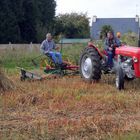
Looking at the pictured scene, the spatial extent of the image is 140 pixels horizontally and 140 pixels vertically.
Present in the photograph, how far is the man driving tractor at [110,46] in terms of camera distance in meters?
13.4

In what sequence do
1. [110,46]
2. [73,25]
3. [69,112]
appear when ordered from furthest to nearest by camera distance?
[73,25], [110,46], [69,112]

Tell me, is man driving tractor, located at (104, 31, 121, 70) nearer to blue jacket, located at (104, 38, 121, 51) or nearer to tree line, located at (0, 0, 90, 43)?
blue jacket, located at (104, 38, 121, 51)

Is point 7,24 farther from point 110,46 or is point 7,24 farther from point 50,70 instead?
point 110,46

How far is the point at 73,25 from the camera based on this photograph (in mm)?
68062

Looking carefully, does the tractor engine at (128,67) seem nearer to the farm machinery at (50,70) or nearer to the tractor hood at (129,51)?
the tractor hood at (129,51)

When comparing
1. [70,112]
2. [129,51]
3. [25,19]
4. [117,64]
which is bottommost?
[70,112]

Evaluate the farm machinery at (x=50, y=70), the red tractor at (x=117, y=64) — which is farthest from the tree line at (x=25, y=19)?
the red tractor at (x=117, y=64)

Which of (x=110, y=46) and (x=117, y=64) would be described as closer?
(x=117, y=64)

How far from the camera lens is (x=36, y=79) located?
13.8 m

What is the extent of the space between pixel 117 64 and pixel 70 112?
4.42m

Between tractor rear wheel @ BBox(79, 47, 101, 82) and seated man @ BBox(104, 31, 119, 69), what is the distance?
297 millimetres


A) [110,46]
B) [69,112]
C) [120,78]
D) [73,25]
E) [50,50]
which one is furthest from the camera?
[73,25]

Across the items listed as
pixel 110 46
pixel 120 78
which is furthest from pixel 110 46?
pixel 120 78

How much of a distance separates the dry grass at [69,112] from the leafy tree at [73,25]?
171 ft
